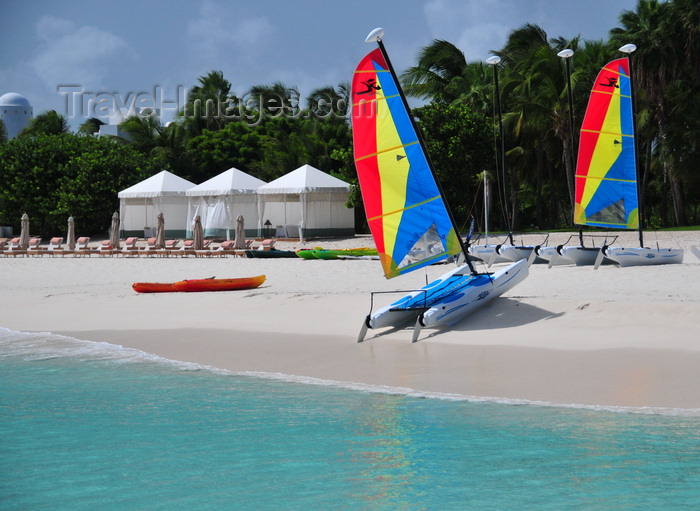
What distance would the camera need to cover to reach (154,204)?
4031 centimetres

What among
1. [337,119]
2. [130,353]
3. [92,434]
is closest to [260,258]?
[130,353]

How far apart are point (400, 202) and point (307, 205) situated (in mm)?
24899

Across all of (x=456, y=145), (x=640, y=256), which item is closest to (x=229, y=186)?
(x=456, y=145)

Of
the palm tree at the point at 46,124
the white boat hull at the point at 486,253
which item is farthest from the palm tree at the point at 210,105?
the white boat hull at the point at 486,253

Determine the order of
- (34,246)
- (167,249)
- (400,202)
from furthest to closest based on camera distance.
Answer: (34,246)
(167,249)
(400,202)

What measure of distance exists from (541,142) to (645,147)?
19.9ft

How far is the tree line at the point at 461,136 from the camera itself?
115 feet

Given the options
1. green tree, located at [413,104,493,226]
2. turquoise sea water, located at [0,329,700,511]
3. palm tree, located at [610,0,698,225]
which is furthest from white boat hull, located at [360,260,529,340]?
palm tree, located at [610,0,698,225]

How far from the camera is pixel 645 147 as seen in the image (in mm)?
41125

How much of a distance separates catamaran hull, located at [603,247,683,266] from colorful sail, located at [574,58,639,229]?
181 centimetres

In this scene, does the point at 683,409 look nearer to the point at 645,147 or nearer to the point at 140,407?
the point at 140,407

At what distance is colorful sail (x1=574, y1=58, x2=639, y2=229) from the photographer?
20453mm

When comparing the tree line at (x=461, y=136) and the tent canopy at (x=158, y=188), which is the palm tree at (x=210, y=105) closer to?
the tree line at (x=461, y=136)

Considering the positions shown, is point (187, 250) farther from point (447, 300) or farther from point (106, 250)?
point (447, 300)
